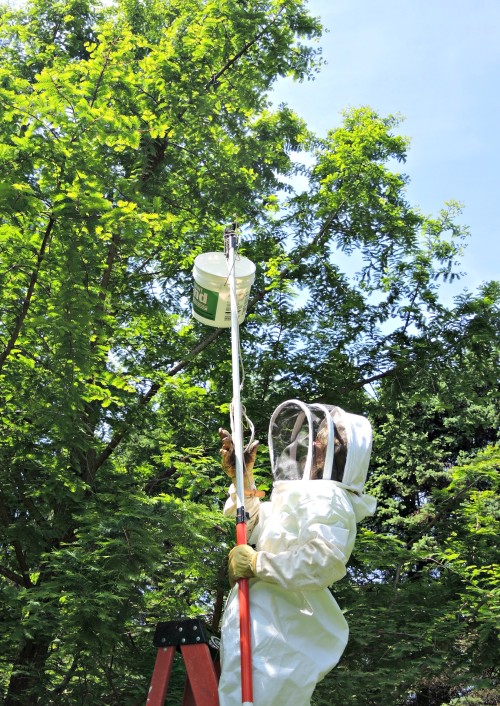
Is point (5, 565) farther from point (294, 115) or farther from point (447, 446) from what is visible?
point (447, 446)

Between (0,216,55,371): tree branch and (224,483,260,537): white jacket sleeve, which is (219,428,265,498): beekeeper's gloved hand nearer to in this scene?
(224,483,260,537): white jacket sleeve

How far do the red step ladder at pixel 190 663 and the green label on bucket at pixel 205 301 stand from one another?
182cm

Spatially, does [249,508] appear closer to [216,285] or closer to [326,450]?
[326,450]

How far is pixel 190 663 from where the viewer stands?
286 centimetres

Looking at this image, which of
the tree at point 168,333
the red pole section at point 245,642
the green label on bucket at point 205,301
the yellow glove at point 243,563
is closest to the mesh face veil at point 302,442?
the yellow glove at point 243,563

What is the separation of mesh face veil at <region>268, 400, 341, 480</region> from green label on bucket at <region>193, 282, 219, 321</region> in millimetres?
945

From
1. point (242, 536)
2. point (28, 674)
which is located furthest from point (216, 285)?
point (28, 674)

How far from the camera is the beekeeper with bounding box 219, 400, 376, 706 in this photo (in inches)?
110

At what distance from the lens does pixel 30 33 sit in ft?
28.4

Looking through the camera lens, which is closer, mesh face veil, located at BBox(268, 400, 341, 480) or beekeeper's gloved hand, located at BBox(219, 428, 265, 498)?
mesh face veil, located at BBox(268, 400, 341, 480)

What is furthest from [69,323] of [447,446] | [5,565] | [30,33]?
[447,446]

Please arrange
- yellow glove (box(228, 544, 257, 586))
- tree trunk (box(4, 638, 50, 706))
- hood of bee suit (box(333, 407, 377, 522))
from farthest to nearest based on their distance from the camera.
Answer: tree trunk (box(4, 638, 50, 706)) → hood of bee suit (box(333, 407, 377, 522)) → yellow glove (box(228, 544, 257, 586))

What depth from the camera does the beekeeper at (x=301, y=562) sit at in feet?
9.16

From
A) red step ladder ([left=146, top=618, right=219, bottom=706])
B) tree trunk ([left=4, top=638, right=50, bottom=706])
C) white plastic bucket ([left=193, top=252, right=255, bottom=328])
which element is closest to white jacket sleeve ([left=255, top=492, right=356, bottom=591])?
red step ladder ([left=146, top=618, right=219, bottom=706])
